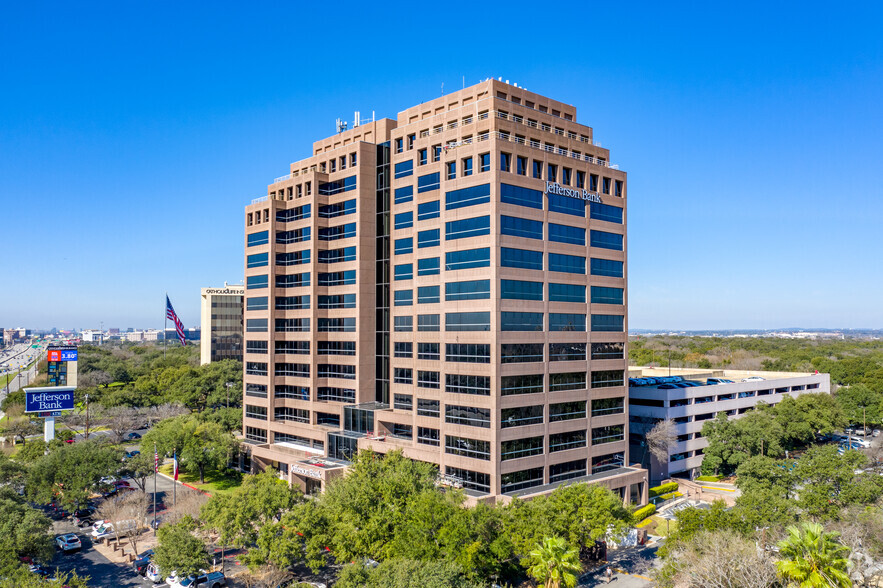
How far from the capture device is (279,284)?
306ft

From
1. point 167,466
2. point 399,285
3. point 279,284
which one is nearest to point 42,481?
point 167,466

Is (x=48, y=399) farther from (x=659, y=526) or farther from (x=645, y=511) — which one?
(x=659, y=526)

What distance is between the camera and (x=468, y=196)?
6631 cm

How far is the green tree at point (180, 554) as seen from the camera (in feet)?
155

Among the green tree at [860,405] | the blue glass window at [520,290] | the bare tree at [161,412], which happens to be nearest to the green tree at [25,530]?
the blue glass window at [520,290]

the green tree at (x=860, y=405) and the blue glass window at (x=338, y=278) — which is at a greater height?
the blue glass window at (x=338, y=278)

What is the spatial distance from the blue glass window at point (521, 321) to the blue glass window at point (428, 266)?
1074 cm

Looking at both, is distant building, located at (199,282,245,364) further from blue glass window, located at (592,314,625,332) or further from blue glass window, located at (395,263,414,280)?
blue glass window, located at (592,314,625,332)

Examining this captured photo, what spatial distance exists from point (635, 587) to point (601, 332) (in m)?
30.7

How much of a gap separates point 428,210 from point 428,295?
32.7 ft

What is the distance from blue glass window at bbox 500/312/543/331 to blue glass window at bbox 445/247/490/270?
235 inches

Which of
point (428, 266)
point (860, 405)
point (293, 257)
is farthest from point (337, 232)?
point (860, 405)

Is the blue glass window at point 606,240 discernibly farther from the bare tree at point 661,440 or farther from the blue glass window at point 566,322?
the bare tree at point 661,440

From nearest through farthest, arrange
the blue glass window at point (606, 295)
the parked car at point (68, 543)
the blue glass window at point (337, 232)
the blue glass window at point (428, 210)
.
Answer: the parked car at point (68, 543), the blue glass window at point (428, 210), the blue glass window at point (606, 295), the blue glass window at point (337, 232)
